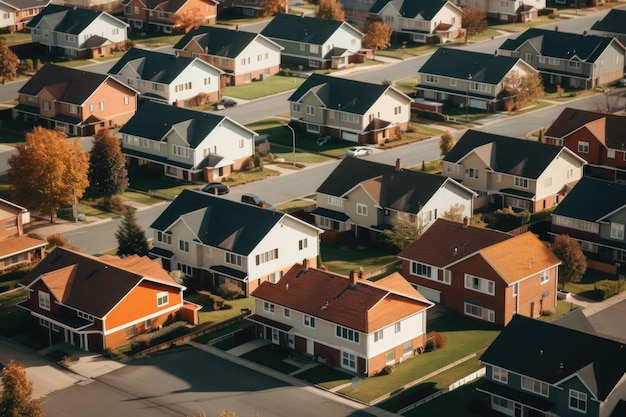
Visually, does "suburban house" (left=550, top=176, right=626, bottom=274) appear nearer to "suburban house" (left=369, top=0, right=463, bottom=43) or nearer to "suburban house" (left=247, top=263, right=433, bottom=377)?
"suburban house" (left=247, top=263, right=433, bottom=377)

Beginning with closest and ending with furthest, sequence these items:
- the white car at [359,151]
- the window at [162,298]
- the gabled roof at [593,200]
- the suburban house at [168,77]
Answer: the window at [162,298]
the gabled roof at [593,200]
the white car at [359,151]
the suburban house at [168,77]

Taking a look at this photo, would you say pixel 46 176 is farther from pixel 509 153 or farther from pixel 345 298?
pixel 509 153

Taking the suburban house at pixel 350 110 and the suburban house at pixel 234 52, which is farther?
the suburban house at pixel 234 52

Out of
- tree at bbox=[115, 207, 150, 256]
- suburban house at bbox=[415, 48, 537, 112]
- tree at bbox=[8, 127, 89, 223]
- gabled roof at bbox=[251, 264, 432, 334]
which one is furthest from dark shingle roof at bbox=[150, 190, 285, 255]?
suburban house at bbox=[415, 48, 537, 112]

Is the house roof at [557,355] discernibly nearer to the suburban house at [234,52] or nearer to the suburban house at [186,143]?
the suburban house at [186,143]

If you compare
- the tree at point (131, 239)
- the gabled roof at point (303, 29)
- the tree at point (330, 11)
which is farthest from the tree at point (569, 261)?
the tree at point (330, 11)

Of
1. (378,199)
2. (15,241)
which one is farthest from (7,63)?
(378,199)

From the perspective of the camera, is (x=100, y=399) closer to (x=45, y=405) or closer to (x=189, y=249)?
(x=45, y=405)
